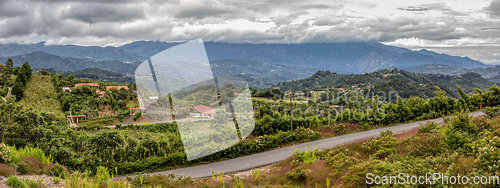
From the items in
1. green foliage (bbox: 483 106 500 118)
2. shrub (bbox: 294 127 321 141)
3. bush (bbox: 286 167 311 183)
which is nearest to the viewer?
bush (bbox: 286 167 311 183)

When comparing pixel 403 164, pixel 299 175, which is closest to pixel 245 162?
pixel 299 175

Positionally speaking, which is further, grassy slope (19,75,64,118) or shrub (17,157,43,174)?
grassy slope (19,75,64,118)

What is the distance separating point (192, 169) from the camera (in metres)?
11.6

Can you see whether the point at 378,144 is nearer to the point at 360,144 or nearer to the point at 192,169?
the point at 360,144

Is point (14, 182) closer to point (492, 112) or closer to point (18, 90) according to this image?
point (492, 112)

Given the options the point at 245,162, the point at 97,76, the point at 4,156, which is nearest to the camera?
the point at 4,156

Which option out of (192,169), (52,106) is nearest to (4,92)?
(52,106)

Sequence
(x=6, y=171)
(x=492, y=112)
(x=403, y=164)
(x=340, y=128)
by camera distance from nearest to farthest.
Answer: (x=403, y=164) → (x=6, y=171) → (x=492, y=112) → (x=340, y=128)

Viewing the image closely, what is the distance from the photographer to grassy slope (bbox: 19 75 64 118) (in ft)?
108

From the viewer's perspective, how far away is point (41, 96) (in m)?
35.8

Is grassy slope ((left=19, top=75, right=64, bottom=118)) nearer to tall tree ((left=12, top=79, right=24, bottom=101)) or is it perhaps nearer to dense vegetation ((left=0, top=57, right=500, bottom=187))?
tall tree ((left=12, top=79, right=24, bottom=101))

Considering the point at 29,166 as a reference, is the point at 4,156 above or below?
above

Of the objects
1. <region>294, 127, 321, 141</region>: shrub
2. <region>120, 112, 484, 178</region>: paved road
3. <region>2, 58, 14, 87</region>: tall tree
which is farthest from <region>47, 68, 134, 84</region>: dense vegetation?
<region>120, 112, 484, 178</region>: paved road

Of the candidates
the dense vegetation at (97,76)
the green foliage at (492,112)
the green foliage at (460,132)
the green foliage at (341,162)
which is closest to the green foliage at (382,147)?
the green foliage at (341,162)
